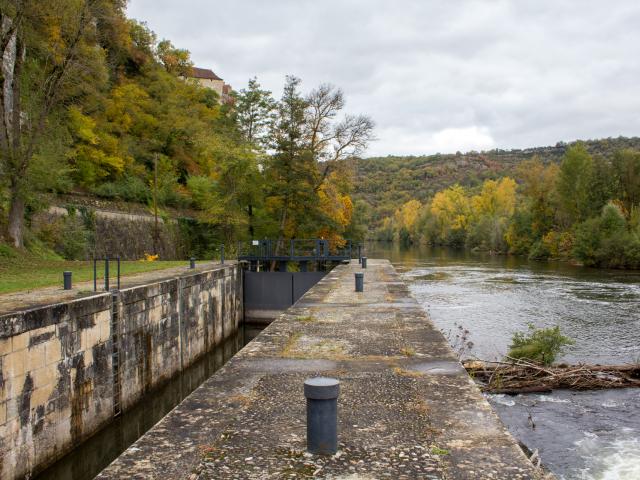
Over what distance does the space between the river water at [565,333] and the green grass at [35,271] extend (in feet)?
36.8

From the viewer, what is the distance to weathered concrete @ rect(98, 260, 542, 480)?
4230mm

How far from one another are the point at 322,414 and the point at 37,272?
50.3ft

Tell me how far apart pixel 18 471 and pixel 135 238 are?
73.6ft

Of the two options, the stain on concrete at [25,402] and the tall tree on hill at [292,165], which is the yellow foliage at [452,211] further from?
the stain on concrete at [25,402]

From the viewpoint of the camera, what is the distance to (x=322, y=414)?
14.3 feet

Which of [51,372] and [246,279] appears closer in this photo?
[51,372]

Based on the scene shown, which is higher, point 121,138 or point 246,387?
point 121,138

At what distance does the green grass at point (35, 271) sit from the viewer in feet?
45.6

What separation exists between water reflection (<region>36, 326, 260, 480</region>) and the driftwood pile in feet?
25.4

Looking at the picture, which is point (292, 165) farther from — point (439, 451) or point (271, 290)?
point (439, 451)

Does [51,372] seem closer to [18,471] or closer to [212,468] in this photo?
[18,471]

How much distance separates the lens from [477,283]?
34875 mm

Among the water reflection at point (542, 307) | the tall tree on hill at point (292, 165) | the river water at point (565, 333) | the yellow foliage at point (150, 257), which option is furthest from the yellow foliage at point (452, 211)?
the yellow foliage at point (150, 257)

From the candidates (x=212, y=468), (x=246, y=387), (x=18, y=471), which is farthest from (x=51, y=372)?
(x=212, y=468)
